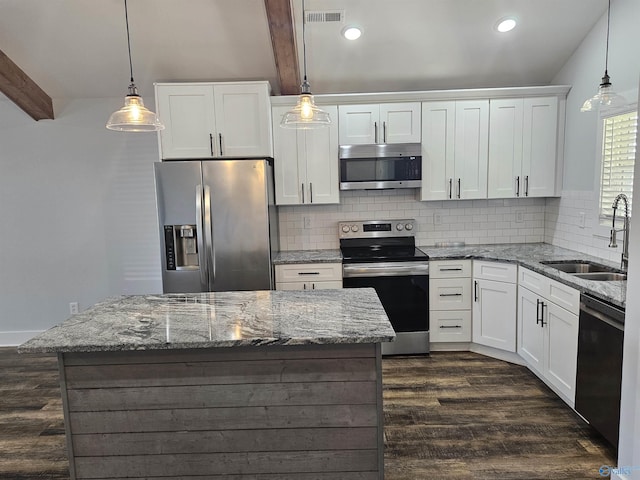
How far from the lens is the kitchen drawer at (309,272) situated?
3.71 m

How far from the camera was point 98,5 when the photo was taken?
10.4 feet

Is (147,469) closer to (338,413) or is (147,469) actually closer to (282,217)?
(338,413)

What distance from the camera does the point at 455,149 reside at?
387cm

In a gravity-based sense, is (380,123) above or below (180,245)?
above

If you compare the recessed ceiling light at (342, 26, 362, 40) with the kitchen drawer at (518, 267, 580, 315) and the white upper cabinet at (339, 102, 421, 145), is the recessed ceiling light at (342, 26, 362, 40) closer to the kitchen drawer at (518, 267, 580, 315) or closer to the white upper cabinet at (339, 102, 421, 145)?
the white upper cabinet at (339, 102, 421, 145)

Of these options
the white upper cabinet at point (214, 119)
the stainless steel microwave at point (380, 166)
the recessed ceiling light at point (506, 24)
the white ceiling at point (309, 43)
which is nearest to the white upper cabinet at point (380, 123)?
the stainless steel microwave at point (380, 166)

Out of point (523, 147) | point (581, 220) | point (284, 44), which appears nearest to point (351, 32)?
point (284, 44)

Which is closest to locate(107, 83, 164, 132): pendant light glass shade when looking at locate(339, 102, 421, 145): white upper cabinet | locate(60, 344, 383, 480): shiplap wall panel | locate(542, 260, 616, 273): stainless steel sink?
locate(60, 344, 383, 480): shiplap wall panel

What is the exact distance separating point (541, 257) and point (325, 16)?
8.49 feet

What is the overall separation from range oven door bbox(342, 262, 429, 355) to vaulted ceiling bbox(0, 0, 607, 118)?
1.75 meters

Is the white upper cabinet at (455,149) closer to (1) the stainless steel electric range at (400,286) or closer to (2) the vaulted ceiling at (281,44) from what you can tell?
(2) the vaulted ceiling at (281,44)

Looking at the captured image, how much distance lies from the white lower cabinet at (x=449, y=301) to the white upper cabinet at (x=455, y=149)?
687 mm

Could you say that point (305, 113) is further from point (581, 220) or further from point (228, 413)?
point (581, 220)

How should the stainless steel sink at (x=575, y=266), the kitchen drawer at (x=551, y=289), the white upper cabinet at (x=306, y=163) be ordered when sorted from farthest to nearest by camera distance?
the white upper cabinet at (x=306, y=163), the stainless steel sink at (x=575, y=266), the kitchen drawer at (x=551, y=289)
